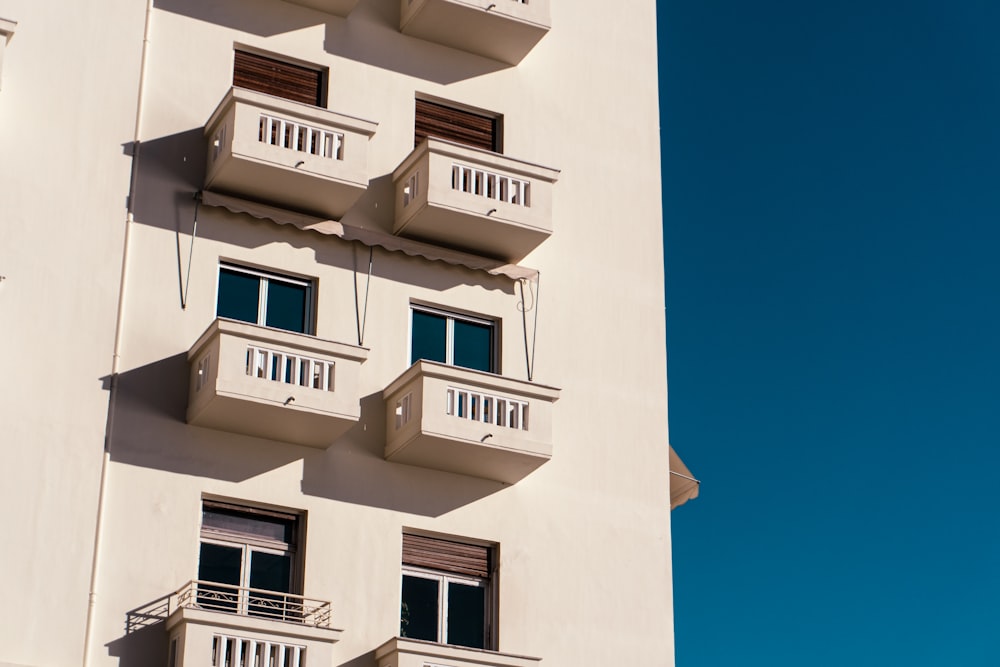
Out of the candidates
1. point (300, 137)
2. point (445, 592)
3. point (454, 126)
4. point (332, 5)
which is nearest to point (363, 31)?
point (332, 5)

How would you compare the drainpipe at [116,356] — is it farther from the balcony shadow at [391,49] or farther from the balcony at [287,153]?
the balcony shadow at [391,49]

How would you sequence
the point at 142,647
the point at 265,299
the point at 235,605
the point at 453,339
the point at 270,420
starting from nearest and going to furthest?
the point at 142,647, the point at 235,605, the point at 270,420, the point at 265,299, the point at 453,339

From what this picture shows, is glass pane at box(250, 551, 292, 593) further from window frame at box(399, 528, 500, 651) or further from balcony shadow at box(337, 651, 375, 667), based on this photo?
window frame at box(399, 528, 500, 651)

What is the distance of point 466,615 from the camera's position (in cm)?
2270

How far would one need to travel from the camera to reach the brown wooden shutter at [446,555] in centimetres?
2252

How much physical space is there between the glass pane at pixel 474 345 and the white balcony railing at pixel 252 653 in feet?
19.0

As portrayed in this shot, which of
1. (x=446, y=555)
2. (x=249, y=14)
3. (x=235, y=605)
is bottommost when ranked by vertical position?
(x=235, y=605)

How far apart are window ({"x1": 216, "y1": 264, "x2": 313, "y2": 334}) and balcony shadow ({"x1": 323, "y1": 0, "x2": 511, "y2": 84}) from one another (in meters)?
4.08

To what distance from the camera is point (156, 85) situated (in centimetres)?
2328

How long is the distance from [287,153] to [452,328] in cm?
377

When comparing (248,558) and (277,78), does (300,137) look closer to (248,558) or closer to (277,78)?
(277,78)

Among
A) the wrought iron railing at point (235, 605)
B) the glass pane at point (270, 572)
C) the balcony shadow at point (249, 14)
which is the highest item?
the balcony shadow at point (249, 14)

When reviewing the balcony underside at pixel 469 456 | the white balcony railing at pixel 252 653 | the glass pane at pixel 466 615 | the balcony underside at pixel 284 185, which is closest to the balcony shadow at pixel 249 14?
the balcony underside at pixel 284 185

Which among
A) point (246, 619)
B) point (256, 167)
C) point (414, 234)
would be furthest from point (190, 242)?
point (246, 619)
